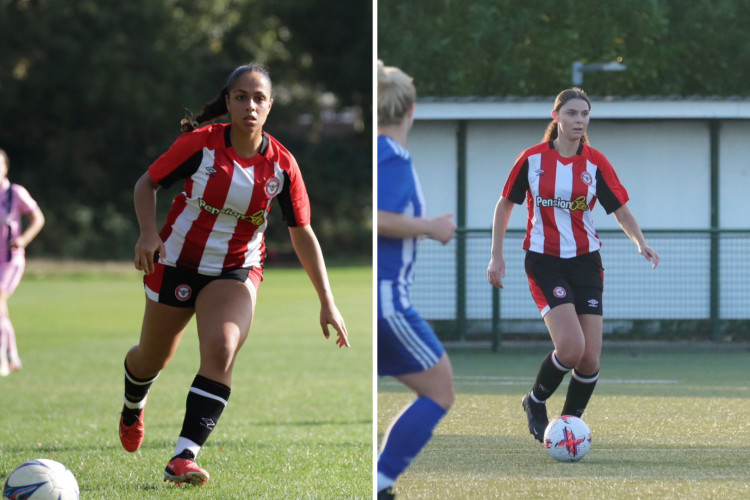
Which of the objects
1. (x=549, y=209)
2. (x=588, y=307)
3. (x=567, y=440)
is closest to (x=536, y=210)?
(x=549, y=209)

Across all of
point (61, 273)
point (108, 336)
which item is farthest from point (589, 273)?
point (61, 273)

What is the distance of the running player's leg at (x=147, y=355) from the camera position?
462cm

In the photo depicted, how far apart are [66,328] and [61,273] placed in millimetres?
13742

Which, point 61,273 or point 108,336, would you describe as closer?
point 108,336

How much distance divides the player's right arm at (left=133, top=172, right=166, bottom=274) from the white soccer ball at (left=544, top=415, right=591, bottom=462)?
71.0 inches

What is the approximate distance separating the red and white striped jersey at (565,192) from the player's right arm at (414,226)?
Result: 155 cm

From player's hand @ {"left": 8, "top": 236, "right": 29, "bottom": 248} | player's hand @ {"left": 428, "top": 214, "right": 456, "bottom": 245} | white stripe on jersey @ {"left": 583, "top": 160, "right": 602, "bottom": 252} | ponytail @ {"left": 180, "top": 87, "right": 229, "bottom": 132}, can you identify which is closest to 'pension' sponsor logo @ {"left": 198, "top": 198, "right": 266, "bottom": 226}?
ponytail @ {"left": 180, "top": 87, "right": 229, "bottom": 132}

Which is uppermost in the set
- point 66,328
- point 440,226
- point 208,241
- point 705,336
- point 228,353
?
point 440,226

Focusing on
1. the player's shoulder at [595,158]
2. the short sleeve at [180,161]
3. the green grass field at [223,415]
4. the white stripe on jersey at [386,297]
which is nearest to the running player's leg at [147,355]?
the green grass field at [223,415]

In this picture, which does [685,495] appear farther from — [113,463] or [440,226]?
[113,463]

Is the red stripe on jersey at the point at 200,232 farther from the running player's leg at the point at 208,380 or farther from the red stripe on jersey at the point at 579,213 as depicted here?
the red stripe on jersey at the point at 579,213

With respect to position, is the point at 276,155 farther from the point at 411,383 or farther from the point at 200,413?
the point at 411,383

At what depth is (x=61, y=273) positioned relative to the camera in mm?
28438

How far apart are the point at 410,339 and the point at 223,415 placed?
12.7 feet
